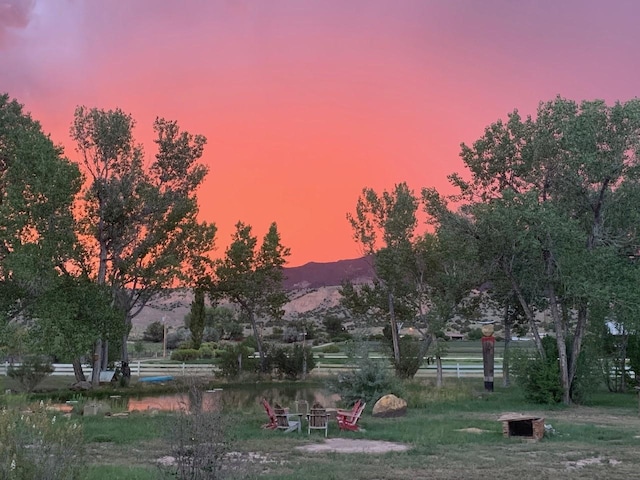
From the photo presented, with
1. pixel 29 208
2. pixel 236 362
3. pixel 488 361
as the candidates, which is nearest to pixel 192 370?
pixel 236 362

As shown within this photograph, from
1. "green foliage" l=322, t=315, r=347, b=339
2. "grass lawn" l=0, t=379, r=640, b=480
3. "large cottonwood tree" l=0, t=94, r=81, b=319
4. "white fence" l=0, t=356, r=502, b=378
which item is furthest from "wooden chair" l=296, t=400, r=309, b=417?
"green foliage" l=322, t=315, r=347, b=339

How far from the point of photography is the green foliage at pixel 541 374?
2111cm

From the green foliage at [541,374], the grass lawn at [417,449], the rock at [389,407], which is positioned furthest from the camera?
the green foliage at [541,374]

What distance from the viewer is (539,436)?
45.0ft

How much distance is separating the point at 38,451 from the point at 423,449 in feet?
25.8

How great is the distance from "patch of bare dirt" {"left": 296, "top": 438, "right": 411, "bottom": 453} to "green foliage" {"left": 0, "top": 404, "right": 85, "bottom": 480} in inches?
259

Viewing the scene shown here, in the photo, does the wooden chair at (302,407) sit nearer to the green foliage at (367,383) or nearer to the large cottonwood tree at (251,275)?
the green foliage at (367,383)

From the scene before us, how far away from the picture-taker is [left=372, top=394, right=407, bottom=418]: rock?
18.0m

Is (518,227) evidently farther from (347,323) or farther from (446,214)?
(347,323)

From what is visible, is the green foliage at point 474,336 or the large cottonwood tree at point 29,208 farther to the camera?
the green foliage at point 474,336

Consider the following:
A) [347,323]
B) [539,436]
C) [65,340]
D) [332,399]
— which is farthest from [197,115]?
[347,323]

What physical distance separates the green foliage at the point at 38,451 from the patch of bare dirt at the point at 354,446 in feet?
21.6

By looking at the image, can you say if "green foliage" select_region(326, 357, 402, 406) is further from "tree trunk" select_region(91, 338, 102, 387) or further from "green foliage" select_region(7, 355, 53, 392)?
"green foliage" select_region(7, 355, 53, 392)

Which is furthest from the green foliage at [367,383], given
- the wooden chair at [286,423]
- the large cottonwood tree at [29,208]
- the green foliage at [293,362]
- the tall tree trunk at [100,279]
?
the green foliage at [293,362]
